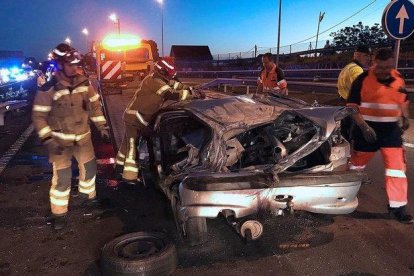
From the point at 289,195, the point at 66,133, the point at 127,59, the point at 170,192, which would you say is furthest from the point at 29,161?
the point at 127,59

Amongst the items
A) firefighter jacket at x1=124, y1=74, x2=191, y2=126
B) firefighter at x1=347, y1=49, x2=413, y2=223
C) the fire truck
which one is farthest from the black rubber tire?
the fire truck

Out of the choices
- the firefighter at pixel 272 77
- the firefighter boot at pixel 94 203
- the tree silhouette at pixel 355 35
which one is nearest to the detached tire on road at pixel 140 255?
the firefighter boot at pixel 94 203

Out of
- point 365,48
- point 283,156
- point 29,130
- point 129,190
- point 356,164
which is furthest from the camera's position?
point 29,130

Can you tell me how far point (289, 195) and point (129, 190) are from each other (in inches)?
107

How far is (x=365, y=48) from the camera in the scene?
227 inches

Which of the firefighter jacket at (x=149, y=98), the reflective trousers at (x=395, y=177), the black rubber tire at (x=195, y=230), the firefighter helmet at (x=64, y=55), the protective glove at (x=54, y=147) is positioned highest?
the firefighter helmet at (x=64, y=55)

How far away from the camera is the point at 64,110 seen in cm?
432

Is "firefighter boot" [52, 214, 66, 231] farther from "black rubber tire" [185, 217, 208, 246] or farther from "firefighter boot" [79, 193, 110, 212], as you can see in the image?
"black rubber tire" [185, 217, 208, 246]

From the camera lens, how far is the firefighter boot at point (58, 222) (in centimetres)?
423

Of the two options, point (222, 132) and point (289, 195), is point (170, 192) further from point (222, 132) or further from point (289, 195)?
point (289, 195)

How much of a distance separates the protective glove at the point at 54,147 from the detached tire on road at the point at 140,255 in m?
1.35

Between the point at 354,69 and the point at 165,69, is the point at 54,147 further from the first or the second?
the point at 354,69

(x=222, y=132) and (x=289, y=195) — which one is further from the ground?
(x=222, y=132)

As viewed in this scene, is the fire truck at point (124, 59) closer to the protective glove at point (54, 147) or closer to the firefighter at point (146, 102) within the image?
the firefighter at point (146, 102)
